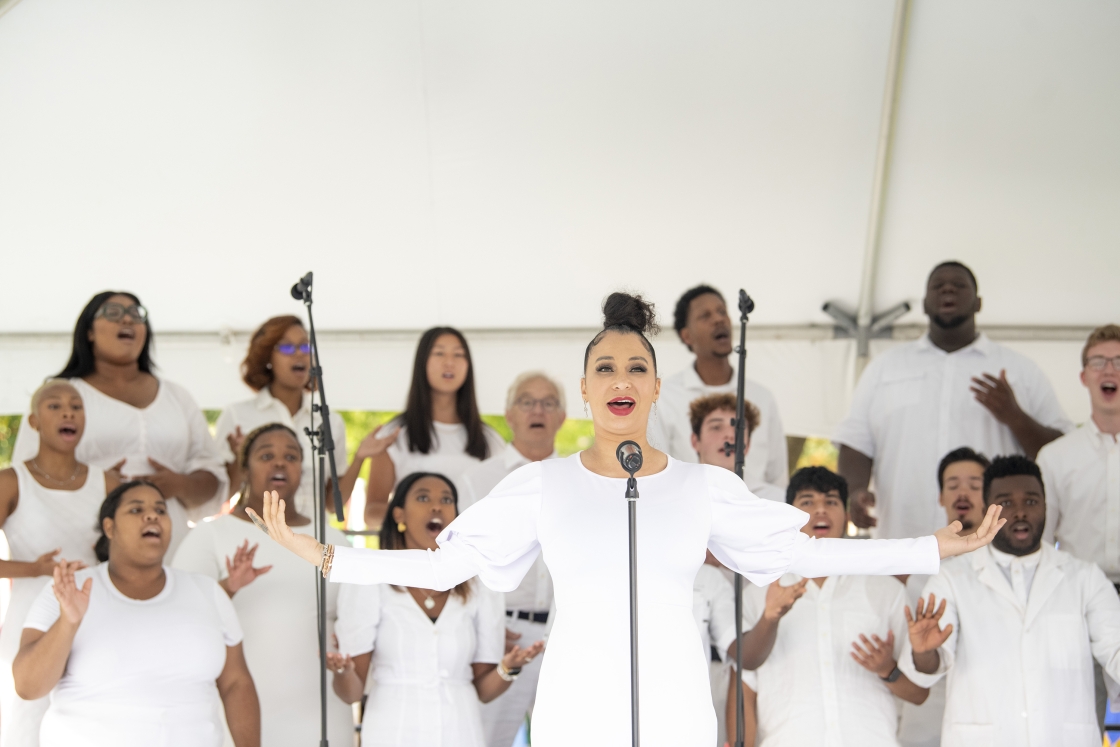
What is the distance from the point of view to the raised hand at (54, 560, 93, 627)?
3.74 m

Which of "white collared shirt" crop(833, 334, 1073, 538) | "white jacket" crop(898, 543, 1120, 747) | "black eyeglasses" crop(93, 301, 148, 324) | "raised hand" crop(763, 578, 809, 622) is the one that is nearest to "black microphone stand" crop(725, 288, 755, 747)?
"raised hand" crop(763, 578, 809, 622)

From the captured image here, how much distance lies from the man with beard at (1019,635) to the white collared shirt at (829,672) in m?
0.16

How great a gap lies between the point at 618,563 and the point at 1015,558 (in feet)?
8.04

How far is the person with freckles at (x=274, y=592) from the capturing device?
14.9 feet

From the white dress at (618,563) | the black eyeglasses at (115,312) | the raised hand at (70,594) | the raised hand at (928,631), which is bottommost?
the raised hand at (928,631)

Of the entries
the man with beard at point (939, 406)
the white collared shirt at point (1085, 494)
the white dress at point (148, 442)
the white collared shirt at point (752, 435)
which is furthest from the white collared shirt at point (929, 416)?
the white dress at point (148, 442)

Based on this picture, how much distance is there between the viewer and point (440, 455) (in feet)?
17.6

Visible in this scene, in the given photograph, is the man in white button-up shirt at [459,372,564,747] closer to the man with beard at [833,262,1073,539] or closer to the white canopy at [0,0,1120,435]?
the white canopy at [0,0,1120,435]

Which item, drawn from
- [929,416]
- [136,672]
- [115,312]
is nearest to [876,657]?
[929,416]

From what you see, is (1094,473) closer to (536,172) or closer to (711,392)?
(711,392)

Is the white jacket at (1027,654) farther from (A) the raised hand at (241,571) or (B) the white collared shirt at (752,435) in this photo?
(A) the raised hand at (241,571)

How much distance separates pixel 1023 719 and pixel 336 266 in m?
4.24

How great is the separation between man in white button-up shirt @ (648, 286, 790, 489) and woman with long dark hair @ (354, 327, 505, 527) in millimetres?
957

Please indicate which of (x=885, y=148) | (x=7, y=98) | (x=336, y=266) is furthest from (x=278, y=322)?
(x=885, y=148)
